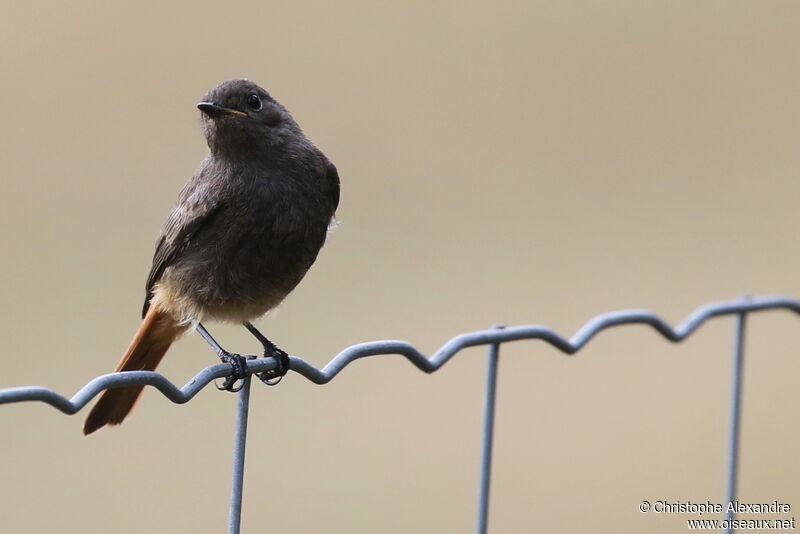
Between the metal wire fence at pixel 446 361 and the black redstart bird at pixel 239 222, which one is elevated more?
the black redstart bird at pixel 239 222

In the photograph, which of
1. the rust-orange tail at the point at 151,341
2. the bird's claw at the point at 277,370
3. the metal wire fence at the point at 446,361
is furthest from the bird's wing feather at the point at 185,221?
the metal wire fence at the point at 446,361

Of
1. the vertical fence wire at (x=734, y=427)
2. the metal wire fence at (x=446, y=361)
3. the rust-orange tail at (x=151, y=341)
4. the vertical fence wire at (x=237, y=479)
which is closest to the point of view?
the metal wire fence at (x=446, y=361)

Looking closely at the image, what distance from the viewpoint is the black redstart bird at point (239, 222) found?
420 cm

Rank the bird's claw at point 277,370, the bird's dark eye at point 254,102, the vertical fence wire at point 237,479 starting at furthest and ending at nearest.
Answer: the bird's dark eye at point 254,102
the bird's claw at point 277,370
the vertical fence wire at point 237,479

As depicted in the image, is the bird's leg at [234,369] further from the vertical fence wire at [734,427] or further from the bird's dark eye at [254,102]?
the vertical fence wire at [734,427]

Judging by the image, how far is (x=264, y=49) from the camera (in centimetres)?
1233

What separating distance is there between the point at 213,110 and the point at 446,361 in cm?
142

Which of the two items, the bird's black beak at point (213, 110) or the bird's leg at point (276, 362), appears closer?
the bird's leg at point (276, 362)

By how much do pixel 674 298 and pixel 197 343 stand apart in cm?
361

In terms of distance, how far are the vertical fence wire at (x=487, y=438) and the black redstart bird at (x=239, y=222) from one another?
3.19 feet

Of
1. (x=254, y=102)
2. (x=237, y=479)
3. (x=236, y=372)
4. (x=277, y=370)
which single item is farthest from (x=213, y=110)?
(x=237, y=479)

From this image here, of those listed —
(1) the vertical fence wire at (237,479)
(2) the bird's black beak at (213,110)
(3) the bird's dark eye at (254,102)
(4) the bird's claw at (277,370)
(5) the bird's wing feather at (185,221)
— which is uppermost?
(3) the bird's dark eye at (254,102)

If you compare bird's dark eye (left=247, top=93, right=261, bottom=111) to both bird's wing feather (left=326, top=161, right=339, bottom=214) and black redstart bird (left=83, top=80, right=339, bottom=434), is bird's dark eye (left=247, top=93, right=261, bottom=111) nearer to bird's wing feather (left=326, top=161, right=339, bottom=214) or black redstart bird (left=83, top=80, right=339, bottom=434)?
black redstart bird (left=83, top=80, right=339, bottom=434)

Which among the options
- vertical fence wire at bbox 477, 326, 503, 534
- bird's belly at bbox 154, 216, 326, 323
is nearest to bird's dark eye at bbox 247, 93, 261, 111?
bird's belly at bbox 154, 216, 326, 323
